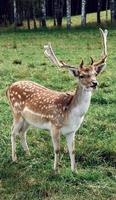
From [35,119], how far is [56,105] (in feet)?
1.27

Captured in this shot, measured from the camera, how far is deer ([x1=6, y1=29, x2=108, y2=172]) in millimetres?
7570

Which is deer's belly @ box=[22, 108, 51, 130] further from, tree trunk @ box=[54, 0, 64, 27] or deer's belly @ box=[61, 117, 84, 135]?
tree trunk @ box=[54, 0, 64, 27]

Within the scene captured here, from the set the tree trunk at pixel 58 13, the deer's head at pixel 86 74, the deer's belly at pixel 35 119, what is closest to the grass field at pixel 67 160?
the deer's belly at pixel 35 119

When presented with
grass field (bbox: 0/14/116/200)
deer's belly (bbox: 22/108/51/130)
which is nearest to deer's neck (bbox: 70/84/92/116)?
deer's belly (bbox: 22/108/51/130)

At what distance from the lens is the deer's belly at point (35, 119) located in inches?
314

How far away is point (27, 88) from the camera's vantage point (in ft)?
28.1

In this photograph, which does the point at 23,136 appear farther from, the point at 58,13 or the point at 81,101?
the point at 58,13

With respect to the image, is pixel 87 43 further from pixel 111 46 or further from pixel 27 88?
pixel 27 88

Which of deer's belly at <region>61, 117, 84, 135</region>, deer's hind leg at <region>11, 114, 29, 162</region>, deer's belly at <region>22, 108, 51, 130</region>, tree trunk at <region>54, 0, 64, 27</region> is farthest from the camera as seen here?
tree trunk at <region>54, 0, 64, 27</region>

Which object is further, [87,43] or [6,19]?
[6,19]

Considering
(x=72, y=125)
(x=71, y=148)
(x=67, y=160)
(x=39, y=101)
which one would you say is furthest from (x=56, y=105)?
(x=67, y=160)

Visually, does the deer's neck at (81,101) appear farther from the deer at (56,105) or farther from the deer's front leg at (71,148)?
the deer's front leg at (71,148)

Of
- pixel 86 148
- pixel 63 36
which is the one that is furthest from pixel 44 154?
pixel 63 36

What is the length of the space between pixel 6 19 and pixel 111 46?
81.9 feet
